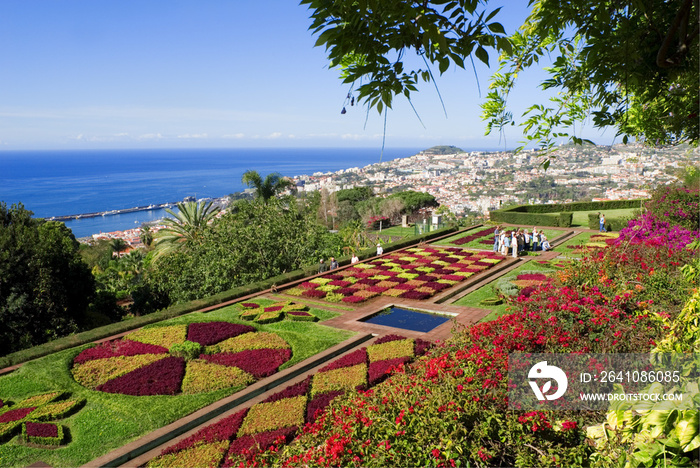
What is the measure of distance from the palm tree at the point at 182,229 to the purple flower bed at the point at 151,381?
449 inches

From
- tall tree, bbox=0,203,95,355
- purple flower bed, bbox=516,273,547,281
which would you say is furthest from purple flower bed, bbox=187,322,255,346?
purple flower bed, bbox=516,273,547,281

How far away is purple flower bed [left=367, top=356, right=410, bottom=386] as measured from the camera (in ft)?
27.5

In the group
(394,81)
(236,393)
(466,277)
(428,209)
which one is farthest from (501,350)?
(428,209)

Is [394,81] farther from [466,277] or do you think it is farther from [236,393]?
[466,277]

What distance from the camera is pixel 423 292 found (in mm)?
13938

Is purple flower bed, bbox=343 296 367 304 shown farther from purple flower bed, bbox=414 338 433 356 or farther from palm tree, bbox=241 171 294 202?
palm tree, bbox=241 171 294 202

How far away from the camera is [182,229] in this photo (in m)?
21.1

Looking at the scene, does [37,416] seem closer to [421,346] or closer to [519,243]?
[421,346]

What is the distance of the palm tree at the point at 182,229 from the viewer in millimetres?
20469

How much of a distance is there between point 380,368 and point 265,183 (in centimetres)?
2379

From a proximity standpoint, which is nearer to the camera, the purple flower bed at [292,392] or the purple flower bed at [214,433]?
the purple flower bed at [214,433]

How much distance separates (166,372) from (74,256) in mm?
6939

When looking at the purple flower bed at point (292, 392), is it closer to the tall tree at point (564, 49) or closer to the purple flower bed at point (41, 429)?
the purple flower bed at point (41, 429)

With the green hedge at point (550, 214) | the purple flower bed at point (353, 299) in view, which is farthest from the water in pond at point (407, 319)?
the green hedge at point (550, 214)
